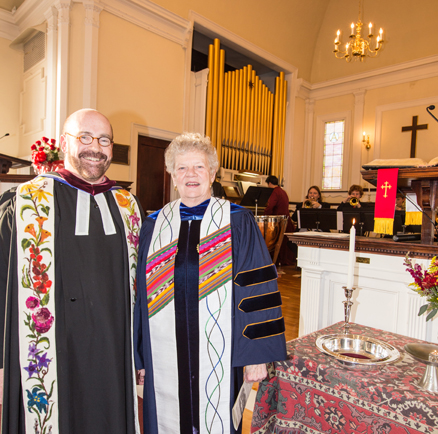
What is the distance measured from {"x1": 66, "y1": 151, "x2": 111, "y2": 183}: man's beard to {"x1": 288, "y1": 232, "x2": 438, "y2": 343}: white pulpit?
5.07 ft

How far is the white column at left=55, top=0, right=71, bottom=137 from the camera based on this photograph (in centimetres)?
496

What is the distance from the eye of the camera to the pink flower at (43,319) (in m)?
1.31

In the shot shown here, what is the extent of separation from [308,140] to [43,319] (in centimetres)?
876

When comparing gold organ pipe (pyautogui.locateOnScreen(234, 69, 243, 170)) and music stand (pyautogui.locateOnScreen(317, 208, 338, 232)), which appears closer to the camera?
music stand (pyautogui.locateOnScreen(317, 208, 338, 232))

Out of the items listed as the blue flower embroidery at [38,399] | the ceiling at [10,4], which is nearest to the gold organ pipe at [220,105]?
the ceiling at [10,4]

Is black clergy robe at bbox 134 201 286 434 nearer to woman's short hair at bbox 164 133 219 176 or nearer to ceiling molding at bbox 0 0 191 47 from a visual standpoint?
woman's short hair at bbox 164 133 219 176

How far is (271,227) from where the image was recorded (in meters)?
5.72

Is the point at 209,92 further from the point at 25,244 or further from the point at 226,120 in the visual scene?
the point at 25,244

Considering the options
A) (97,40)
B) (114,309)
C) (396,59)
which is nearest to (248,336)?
(114,309)

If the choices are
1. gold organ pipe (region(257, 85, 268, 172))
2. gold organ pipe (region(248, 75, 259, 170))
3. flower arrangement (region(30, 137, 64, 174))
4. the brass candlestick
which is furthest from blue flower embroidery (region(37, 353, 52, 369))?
gold organ pipe (region(257, 85, 268, 172))

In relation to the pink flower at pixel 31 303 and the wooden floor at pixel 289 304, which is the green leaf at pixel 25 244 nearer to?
the pink flower at pixel 31 303

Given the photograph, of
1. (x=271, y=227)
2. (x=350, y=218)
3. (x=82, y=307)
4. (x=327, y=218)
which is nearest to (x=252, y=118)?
(x=271, y=227)

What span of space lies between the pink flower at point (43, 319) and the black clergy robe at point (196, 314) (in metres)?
0.32

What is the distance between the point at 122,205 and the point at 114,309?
424 millimetres
